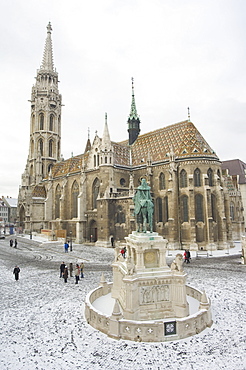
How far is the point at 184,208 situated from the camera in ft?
108

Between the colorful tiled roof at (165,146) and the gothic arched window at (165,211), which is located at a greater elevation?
the colorful tiled roof at (165,146)

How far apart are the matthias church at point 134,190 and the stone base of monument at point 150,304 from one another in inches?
853

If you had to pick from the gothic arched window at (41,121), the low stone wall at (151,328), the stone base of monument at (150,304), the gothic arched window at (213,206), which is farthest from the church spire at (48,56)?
the low stone wall at (151,328)

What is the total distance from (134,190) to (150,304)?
2368cm

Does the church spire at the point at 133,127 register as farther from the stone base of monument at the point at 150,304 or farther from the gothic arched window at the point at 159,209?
the stone base of monument at the point at 150,304

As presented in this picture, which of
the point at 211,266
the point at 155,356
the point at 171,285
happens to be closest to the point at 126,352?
the point at 155,356

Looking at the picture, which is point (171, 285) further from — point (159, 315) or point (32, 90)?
point (32, 90)

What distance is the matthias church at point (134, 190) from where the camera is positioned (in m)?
32.0

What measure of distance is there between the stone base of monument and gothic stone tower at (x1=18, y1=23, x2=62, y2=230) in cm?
4740

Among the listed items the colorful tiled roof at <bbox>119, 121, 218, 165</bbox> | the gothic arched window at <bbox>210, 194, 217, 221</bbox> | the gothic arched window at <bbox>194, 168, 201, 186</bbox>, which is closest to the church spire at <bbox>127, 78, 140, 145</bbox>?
the colorful tiled roof at <bbox>119, 121, 218, 165</bbox>

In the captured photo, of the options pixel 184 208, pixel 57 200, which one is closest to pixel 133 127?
pixel 57 200

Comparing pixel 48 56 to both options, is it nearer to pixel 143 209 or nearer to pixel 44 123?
pixel 44 123

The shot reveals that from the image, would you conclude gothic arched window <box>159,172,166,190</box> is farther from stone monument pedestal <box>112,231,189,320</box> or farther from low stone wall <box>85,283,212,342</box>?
low stone wall <box>85,283,212,342</box>

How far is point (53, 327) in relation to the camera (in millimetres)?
9289
